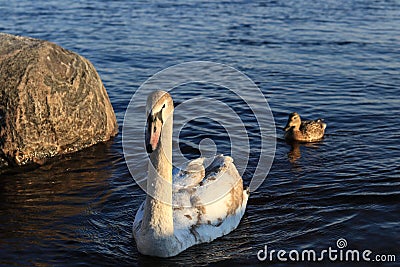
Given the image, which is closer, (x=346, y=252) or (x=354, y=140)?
(x=346, y=252)

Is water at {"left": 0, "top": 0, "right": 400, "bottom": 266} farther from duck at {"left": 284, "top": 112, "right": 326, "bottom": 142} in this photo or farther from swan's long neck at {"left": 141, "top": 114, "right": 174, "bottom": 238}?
swan's long neck at {"left": 141, "top": 114, "right": 174, "bottom": 238}

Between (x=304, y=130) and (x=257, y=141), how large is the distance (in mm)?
922

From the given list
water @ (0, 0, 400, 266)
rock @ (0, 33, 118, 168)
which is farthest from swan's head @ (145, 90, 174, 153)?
rock @ (0, 33, 118, 168)

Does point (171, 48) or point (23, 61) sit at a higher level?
point (23, 61)

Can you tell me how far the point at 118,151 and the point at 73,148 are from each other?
0.82m

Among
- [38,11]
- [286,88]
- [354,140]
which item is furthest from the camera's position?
[38,11]

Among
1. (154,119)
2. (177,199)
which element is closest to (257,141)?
(177,199)

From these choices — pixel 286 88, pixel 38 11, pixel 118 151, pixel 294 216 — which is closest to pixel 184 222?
pixel 294 216

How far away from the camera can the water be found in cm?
843

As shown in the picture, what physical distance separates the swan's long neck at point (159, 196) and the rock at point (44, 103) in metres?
4.22

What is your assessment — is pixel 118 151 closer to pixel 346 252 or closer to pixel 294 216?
pixel 294 216

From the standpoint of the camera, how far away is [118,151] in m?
12.0

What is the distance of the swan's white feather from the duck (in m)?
3.38

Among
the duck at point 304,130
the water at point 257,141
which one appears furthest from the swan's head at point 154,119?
the duck at point 304,130
